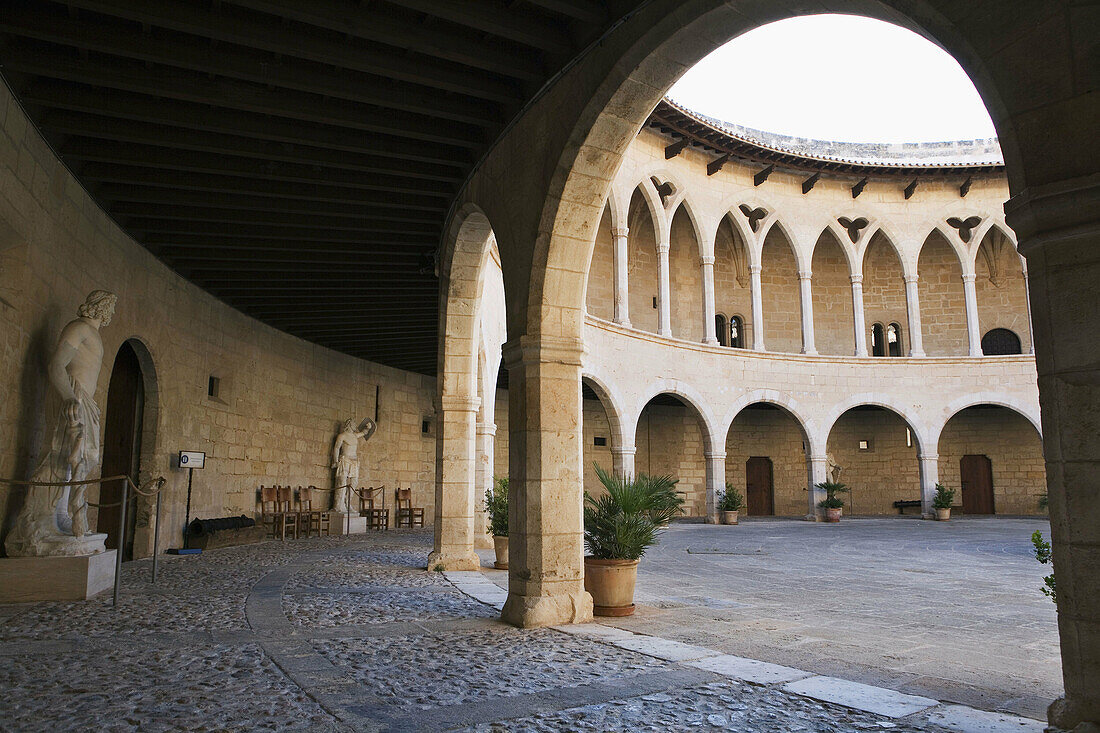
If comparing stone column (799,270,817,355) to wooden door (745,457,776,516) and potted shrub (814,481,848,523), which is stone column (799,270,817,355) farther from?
wooden door (745,457,776,516)

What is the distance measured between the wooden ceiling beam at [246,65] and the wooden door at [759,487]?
1889 cm

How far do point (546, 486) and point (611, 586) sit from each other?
0.86 m

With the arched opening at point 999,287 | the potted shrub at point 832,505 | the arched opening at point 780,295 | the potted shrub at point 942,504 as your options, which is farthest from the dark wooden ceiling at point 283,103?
the arched opening at point 999,287

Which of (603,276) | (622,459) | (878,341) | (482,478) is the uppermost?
(603,276)

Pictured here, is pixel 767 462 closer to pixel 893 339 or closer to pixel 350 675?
pixel 893 339

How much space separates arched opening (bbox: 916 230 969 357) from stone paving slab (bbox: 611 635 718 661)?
71.7ft

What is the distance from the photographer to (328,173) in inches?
279

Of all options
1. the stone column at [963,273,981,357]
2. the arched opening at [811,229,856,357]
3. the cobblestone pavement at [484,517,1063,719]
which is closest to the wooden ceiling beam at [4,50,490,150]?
the cobblestone pavement at [484,517,1063,719]

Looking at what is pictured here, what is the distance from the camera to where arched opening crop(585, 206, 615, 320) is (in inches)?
762

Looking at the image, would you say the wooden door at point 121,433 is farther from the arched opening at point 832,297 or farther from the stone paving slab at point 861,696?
the arched opening at point 832,297

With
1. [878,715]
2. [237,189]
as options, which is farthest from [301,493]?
[878,715]

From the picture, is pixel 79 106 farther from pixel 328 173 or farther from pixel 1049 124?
pixel 1049 124

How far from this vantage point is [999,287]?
23703 millimetres

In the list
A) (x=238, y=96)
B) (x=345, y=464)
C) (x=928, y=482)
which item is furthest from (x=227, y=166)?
(x=928, y=482)
